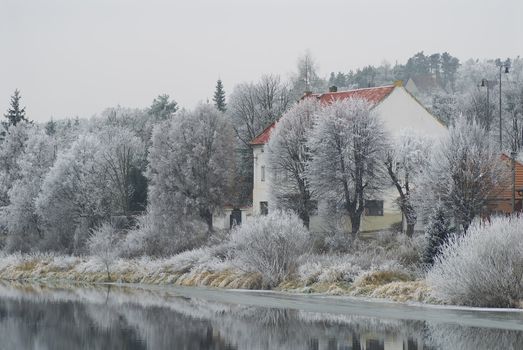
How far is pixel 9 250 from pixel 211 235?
2165cm

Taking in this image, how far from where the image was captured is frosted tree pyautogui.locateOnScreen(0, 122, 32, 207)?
277 feet

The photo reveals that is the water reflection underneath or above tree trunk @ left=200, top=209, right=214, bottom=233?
underneath

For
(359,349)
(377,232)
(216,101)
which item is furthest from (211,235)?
A: (216,101)

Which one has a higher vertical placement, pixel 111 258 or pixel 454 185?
pixel 454 185

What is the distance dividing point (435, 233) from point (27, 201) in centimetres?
4389

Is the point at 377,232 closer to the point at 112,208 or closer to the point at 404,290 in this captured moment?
the point at 404,290

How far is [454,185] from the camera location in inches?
1847

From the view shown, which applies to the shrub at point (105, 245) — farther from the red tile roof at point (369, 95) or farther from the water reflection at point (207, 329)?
the red tile roof at point (369, 95)

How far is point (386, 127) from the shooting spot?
2375 inches

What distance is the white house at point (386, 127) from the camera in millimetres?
61562

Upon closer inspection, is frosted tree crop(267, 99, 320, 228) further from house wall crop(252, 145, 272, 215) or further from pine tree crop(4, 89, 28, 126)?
pine tree crop(4, 89, 28, 126)

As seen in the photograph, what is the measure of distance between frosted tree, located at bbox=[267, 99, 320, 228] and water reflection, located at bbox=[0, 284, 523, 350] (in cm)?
1732

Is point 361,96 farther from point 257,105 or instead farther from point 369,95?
point 257,105

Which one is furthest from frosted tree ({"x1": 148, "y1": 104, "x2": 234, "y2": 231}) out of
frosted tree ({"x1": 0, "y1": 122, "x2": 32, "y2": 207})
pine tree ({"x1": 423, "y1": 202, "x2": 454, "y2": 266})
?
pine tree ({"x1": 423, "y1": 202, "x2": 454, "y2": 266})
